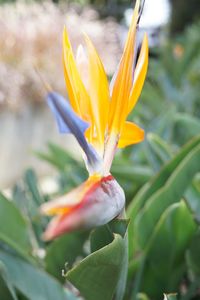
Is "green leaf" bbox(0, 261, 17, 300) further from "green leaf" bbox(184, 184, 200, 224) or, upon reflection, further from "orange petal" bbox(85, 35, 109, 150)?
"green leaf" bbox(184, 184, 200, 224)

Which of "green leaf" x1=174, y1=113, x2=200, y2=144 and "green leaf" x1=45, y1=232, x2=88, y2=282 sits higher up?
"green leaf" x1=45, y1=232, x2=88, y2=282

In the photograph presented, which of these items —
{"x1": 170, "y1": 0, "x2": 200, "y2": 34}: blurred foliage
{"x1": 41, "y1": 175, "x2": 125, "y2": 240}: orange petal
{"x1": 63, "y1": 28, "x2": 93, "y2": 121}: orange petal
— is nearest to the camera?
{"x1": 41, "y1": 175, "x2": 125, "y2": 240}: orange petal

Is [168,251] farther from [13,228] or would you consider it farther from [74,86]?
[74,86]

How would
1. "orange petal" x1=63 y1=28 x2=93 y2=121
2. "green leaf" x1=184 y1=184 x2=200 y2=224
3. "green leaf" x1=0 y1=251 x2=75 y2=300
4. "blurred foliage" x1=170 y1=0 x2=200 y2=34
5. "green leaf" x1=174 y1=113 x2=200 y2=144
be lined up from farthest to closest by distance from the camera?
"blurred foliage" x1=170 y1=0 x2=200 y2=34 → "green leaf" x1=174 y1=113 x2=200 y2=144 → "green leaf" x1=184 y1=184 x2=200 y2=224 → "green leaf" x1=0 y1=251 x2=75 y2=300 → "orange petal" x1=63 y1=28 x2=93 y2=121

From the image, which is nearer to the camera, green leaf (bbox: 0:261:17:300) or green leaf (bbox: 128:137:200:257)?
green leaf (bbox: 0:261:17:300)

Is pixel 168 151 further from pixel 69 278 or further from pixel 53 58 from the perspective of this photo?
pixel 53 58

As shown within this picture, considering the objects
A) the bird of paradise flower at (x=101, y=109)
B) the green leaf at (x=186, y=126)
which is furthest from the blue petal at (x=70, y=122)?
the green leaf at (x=186, y=126)

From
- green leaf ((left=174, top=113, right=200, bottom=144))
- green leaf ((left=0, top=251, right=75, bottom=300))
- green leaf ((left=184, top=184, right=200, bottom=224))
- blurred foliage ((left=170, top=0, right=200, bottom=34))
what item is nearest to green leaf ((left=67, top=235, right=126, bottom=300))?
green leaf ((left=0, top=251, right=75, bottom=300))

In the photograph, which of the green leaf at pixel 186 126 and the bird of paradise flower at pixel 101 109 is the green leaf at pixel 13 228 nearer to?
the bird of paradise flower at pixel 101 109

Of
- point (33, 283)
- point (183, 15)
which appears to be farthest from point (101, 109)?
point (183, 15)
